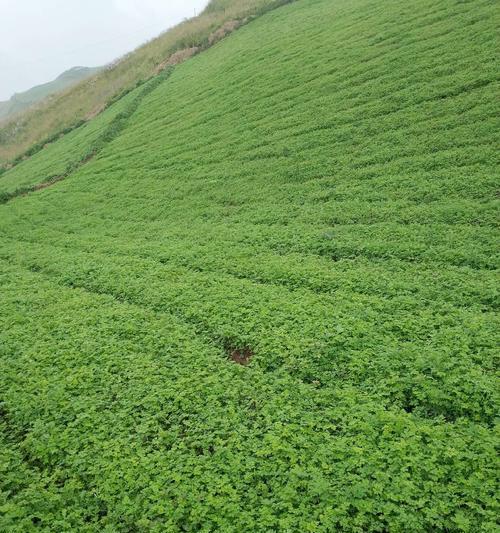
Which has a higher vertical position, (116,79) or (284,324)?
(116,79)

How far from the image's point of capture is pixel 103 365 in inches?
384

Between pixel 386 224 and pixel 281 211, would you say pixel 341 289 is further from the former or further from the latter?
pixel 281 211

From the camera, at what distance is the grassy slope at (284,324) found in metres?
6.50

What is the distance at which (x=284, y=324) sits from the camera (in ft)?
33.2

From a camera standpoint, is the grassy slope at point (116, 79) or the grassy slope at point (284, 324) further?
the grassy slope at point (116, 79)

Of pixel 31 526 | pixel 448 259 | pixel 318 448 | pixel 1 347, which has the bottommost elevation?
pixel 448 259

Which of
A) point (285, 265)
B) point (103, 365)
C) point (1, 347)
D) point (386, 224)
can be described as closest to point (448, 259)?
point (386, 224)

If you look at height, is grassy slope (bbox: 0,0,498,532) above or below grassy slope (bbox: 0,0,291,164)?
Answer: below

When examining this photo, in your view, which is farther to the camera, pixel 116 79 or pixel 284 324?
pixel 116 79

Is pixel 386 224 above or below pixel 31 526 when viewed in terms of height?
below

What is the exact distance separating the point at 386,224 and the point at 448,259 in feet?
8.51

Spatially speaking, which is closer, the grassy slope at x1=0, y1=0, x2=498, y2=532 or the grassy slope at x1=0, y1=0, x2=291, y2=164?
the grassy slope at x1=0, y1=0, x2=498, y2=532

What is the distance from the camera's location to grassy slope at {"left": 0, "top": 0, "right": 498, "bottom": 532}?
650cm

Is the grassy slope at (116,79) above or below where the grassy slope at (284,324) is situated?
above
